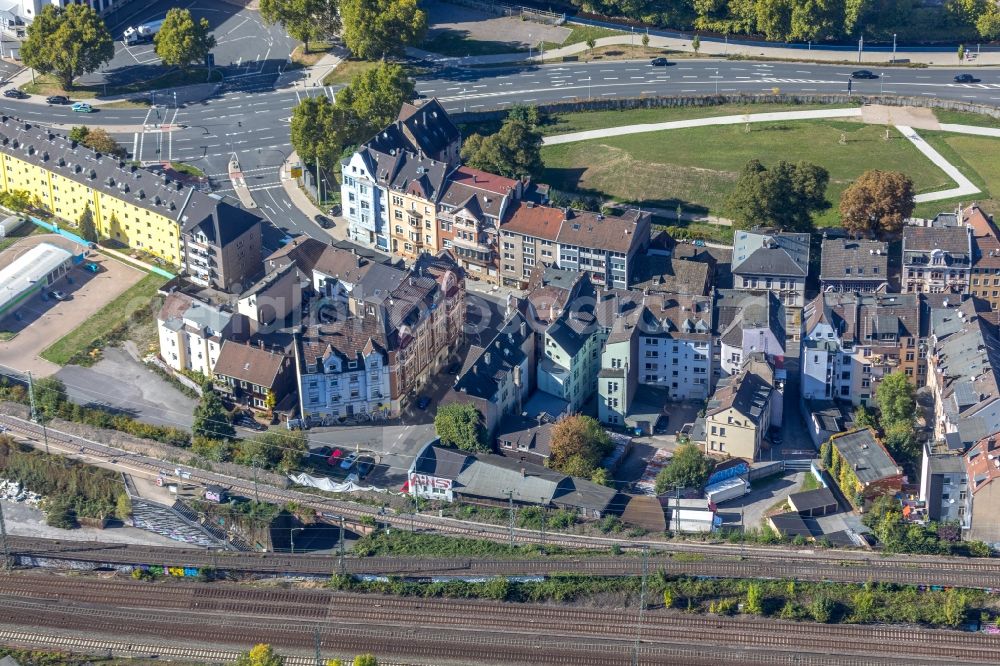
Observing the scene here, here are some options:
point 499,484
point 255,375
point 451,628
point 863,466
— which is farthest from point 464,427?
point 863,466

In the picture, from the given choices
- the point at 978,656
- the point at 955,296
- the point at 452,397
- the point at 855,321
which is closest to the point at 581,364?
the point at 452,397

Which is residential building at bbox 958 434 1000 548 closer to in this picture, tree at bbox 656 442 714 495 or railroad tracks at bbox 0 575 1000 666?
railroad tracks at bbox 0 575 1000 666

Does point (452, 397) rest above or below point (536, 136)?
below

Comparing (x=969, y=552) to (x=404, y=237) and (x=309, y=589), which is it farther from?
(x=404, y=237)

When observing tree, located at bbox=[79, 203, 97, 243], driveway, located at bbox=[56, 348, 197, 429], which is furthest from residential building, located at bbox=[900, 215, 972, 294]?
tree, located at bbox=[79, 203, 97, 243]

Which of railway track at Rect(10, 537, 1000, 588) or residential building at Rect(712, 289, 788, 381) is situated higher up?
residential building at Rect(712, 289, 788, 381)

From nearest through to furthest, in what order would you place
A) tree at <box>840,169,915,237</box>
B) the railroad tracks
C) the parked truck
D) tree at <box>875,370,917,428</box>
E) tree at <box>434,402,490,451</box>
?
1. the railroad tracks
2. the parked truck
3. tree at <box>434,402,490,451</box>
4. tree at <box>875,370,917,428</box>
5. tree at <box>840,169,915,237</box>
